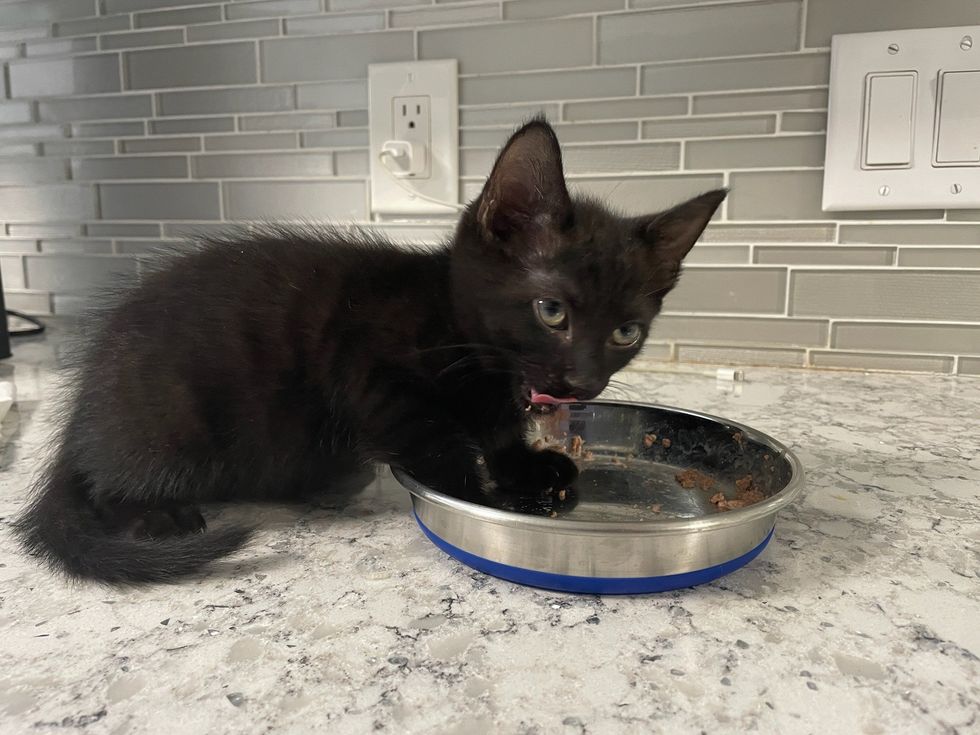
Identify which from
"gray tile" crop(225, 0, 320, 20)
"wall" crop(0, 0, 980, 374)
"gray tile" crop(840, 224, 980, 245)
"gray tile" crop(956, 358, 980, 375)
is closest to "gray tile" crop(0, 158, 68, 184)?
"wall" crop(0, 0, 980, 374)

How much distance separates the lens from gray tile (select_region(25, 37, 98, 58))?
1350 mm

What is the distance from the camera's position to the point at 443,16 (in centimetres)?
116

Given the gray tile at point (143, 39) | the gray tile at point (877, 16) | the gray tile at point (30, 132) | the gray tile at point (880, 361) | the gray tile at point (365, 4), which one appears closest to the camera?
the gray tile at point (877, 16)

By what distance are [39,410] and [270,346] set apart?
511 mm

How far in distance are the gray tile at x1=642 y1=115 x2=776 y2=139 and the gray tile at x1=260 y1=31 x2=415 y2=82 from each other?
1.41 ft

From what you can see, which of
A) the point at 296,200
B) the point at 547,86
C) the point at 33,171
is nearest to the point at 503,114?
the point at 547,86

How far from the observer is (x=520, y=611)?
0.44 metres

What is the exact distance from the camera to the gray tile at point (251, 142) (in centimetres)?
128

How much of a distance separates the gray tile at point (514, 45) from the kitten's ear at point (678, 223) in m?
0.57

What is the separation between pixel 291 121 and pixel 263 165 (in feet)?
0.32

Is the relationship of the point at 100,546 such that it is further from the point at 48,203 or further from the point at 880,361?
the point at 48,203

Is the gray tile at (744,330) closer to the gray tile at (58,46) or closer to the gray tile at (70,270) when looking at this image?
the gray tile at (70,270)

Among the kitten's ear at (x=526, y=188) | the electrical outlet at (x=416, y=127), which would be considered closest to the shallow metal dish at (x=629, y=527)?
the kitten's ear at (x=526, y=188)

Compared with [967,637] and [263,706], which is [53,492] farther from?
[967,637]
